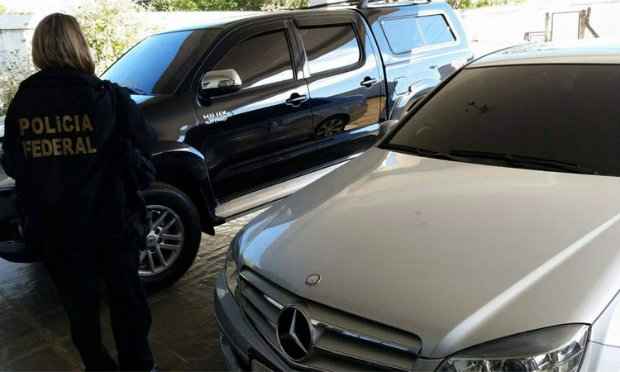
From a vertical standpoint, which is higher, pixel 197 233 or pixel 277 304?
pixel 277 304

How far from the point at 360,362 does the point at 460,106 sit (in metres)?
1.92

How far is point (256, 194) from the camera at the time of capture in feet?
14.6

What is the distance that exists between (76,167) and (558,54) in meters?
2.61

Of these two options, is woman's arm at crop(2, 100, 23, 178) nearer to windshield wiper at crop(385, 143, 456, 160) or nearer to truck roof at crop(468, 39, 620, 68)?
windshield wiper at crop(385, 143, 456, 160)

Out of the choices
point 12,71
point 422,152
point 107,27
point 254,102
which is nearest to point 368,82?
point 254,102

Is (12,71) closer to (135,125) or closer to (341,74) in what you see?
(341,74)

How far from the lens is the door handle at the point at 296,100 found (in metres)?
4.59

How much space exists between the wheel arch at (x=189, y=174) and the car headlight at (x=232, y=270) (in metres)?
1.37

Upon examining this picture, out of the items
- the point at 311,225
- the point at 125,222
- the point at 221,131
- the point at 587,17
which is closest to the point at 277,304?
the point at 311,225

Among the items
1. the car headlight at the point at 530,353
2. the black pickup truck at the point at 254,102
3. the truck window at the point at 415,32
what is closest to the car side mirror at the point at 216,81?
the black pickup truck at the point at 254,102

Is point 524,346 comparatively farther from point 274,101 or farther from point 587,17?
point 587,17

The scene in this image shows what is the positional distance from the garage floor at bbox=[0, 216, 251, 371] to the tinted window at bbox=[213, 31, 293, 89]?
149cm

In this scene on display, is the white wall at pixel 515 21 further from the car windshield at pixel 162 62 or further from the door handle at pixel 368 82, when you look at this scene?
the car windshield at pixel 162 62

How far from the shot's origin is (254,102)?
438 centimetres
